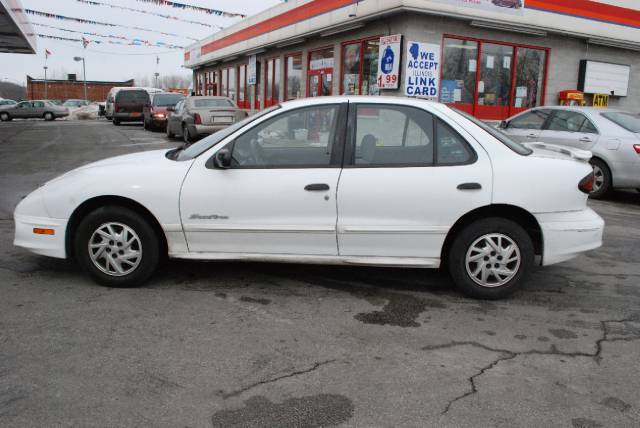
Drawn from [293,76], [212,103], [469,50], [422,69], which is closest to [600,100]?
[469,50]

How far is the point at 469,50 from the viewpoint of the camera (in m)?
14.9

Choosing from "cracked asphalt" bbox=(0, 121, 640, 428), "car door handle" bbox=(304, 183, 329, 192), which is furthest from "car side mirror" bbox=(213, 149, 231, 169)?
"cracked asphalt" bbox=(0, 121, 640, 428)

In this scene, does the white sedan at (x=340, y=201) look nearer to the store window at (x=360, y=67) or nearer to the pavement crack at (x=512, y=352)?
the pavement crack at (x=512, y=352)

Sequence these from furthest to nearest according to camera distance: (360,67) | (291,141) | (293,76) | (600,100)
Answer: (293,76)
(600,100)
(360,67)
(291,141)

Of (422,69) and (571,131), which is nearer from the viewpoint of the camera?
(571,131)

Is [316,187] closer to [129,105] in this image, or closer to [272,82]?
[272,82]

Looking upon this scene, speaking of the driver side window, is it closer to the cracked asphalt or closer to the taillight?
the cracked asphalt

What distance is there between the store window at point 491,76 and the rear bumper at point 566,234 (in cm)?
1075

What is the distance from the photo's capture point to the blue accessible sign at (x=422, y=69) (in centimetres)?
1381

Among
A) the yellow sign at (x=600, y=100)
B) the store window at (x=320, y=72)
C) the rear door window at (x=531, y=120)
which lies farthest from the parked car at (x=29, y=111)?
the rear door window at (x=531, y=120)

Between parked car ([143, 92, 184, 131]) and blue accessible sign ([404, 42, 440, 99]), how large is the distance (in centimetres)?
1271

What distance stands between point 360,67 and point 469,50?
2976 mm

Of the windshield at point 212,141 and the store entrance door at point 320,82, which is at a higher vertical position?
the store entrance door at point 320,82

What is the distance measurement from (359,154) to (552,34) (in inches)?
548
